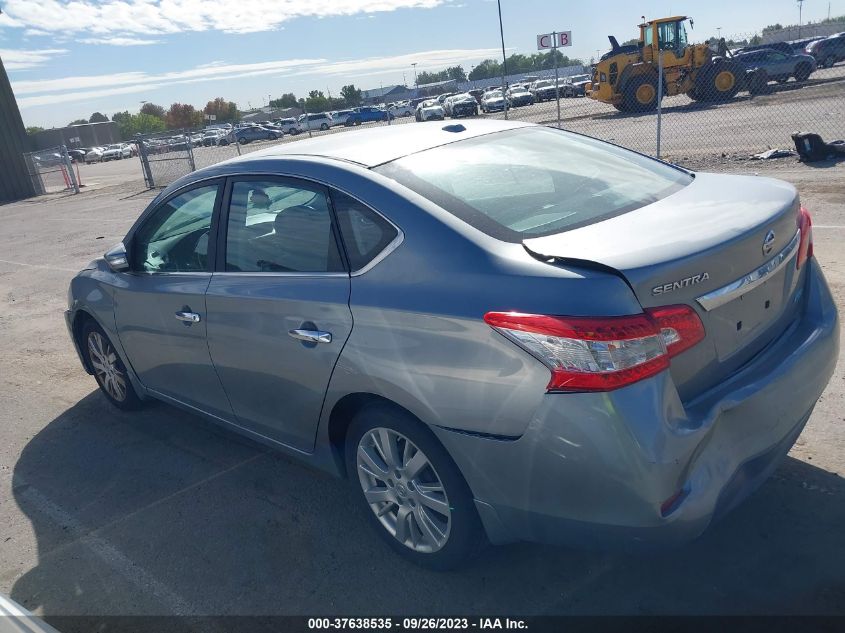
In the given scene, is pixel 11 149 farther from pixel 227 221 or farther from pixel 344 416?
pixel 344 416

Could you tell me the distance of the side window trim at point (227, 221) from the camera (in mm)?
2961

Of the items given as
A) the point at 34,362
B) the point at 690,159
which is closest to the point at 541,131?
the point at 34,362

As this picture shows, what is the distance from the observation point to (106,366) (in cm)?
489

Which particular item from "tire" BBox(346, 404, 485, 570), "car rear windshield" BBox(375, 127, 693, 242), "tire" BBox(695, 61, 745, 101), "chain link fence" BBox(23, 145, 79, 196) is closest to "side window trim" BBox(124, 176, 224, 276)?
"car rear windshield" BBox(375, 127, 693, 242)

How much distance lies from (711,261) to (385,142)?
64.4 inches

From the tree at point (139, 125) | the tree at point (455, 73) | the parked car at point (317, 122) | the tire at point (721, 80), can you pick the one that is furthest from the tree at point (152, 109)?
the tire at point (721, 80)

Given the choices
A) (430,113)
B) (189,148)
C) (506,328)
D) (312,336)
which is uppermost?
(506,328)

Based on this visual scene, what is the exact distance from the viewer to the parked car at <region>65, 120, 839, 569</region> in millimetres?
2221

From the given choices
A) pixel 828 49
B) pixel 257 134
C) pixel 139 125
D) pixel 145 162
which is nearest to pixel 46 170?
pixel 145 162

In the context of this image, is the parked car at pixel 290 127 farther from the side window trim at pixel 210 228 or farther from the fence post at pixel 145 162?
the side window trim at pixel 210 228

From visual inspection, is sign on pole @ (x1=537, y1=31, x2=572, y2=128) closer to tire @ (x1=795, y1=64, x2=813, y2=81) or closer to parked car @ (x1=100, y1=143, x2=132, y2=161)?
tire @ (x1=795, y1=64, x2=813, y2=81)

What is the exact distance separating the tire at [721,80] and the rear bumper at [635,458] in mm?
25327

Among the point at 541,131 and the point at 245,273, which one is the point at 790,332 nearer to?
the point at 541,131

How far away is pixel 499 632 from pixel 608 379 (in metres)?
1.10
